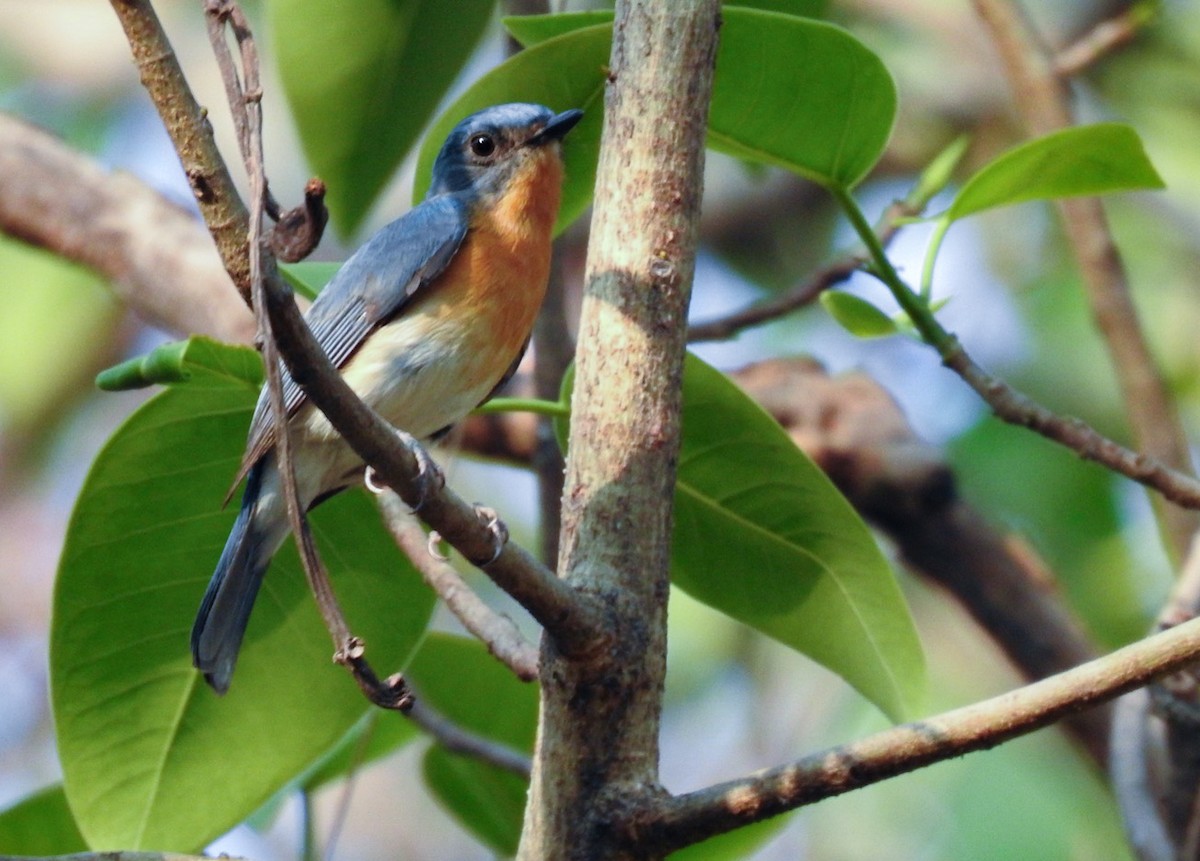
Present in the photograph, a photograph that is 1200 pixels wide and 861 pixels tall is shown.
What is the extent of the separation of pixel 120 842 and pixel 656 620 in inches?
42.1

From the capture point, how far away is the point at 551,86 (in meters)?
2.22

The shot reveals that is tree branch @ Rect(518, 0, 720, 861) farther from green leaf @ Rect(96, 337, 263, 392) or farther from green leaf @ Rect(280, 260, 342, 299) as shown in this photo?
green leaf @ Rect(280, 260, 342, 299)

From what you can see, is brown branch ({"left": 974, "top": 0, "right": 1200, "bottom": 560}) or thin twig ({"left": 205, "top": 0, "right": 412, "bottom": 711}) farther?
brown branch ({"left": 974, "top": 0, "right": 1200, "bottom": 560})

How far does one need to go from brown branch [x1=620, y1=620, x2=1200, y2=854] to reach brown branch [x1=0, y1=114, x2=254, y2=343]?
213 centimetres

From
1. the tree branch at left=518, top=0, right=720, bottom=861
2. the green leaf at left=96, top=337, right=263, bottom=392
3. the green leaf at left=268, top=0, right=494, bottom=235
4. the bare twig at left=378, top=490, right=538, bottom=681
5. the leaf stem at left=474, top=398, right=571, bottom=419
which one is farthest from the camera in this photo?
the green leaf at left=268, top=0, right=494, bottom=235

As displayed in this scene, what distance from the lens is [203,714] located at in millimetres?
2305

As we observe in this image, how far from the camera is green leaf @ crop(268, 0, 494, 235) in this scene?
8.38 feet

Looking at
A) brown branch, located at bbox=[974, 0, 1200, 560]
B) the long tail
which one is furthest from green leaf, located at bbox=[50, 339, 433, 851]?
brown branch, located at bbox=[974, 0, 1200, 560]

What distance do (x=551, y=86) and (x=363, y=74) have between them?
0.55 metres

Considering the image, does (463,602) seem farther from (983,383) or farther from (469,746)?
(983,383)

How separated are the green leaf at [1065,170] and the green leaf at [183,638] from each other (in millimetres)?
1120

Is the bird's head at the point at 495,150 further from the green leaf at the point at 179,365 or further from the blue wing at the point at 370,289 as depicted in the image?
the green leaf at the point at 179,365

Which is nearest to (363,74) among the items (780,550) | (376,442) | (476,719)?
(780,550)

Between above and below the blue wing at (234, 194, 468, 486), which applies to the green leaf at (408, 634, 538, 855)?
below
